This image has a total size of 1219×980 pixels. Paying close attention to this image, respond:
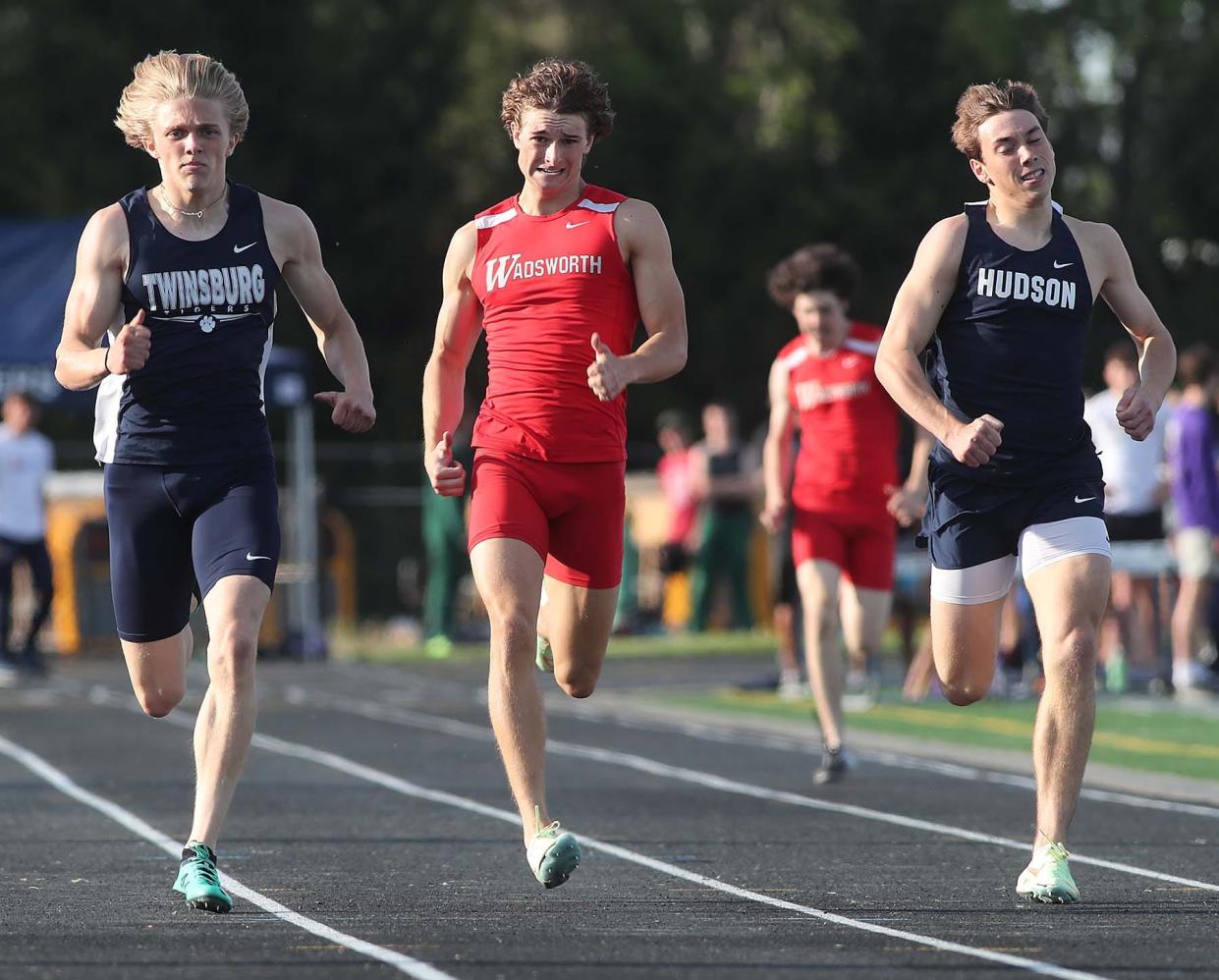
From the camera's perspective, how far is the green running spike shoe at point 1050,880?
709 centimetres

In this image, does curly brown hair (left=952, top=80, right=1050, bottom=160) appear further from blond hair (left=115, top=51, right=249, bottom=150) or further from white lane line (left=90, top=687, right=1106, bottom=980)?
white lane line (left=90, top=687, right=1106, bottom=980)

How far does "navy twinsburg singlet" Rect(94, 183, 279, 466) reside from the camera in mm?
7301

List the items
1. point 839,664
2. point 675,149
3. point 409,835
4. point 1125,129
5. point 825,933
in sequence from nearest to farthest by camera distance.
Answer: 1. point 825,933
2. point 409,835
3. point 839,664
4. point 675,149
5. point 1125,129

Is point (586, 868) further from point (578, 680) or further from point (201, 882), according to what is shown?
point (201, 882)

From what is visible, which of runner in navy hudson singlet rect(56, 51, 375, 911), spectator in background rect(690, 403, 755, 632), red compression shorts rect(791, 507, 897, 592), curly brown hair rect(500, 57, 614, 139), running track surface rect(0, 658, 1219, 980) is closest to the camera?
running track surface rect(0, 658, 1219, 980)

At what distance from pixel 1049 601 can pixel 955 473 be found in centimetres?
50

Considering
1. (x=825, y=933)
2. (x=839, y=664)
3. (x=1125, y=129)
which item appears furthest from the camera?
(x=1125, y=129)

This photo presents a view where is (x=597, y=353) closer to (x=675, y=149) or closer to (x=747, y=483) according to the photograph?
(x=747, y=483)

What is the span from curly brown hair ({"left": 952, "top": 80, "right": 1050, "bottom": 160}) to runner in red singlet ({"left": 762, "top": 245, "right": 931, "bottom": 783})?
376 centimetres

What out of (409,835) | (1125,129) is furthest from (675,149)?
(409,835)

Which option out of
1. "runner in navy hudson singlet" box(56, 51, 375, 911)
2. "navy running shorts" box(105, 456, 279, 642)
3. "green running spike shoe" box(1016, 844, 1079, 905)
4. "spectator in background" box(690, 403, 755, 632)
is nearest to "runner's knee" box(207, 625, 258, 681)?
"runner in navy hudson singlet" box(56, 51, 375, 911)

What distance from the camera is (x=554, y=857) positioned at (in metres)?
7.15

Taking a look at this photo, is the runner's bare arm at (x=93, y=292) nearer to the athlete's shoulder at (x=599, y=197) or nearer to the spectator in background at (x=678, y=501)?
the athlete's shoulder at (x=599, y=197)

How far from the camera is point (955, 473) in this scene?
7582 millimetres
